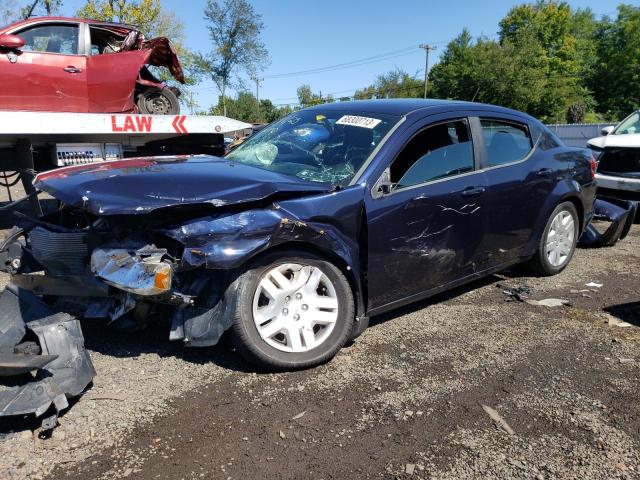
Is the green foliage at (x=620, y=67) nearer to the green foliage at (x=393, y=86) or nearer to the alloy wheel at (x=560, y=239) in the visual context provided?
the green foliage at (x=393, y=86)

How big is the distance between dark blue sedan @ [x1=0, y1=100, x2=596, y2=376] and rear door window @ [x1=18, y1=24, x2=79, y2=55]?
169 inches

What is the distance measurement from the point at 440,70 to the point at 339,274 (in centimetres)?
6297

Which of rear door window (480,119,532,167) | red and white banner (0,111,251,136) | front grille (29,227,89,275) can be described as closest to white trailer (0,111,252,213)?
red and white banner (0,111,251,136)

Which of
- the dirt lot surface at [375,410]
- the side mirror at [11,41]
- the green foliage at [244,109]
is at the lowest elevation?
the dirt lot surface at [375,410]

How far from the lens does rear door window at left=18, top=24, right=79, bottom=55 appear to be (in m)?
6.73

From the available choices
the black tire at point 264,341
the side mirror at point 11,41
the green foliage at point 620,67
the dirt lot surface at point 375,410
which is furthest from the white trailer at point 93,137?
the green foliage at point 620,67

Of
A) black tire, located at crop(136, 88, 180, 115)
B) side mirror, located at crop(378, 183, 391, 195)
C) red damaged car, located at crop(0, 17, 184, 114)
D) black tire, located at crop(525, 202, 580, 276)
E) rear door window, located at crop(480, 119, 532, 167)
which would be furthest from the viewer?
black tire, located at crop(136, 88, 180, 115)

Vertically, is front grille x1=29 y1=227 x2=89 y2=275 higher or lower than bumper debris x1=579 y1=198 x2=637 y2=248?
higher

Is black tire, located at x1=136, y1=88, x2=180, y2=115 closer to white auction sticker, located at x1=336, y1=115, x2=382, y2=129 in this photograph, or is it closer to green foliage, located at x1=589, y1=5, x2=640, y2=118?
white auction sticker, located at x1=336, y1=115, x2=382, y2=129

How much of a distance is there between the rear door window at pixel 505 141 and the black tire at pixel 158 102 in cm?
534

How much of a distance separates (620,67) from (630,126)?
54517 mm

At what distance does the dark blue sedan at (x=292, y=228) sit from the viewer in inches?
113

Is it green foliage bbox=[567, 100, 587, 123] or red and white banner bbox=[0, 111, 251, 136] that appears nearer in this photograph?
red and white banner bbox=[0, 111, 251, 136]

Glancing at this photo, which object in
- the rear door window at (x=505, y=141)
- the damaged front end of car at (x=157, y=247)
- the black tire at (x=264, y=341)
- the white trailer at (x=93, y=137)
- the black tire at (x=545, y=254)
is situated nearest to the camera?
the damaged front end of car at (x=157, y=247)
